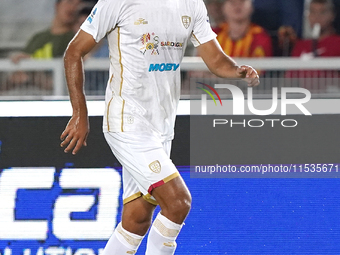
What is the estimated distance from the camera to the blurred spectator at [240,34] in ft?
21.7

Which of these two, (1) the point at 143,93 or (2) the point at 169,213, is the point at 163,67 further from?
(2) the point at 169,213

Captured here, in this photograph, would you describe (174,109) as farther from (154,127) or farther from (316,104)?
(316,104)

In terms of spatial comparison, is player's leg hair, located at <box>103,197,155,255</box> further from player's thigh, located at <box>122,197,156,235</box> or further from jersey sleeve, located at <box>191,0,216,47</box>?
jersey sleeve, located at <box>191,0,216,47</box>

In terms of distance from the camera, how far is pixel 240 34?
6.61 m

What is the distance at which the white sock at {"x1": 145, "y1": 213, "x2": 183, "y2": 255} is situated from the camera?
10.0 feet

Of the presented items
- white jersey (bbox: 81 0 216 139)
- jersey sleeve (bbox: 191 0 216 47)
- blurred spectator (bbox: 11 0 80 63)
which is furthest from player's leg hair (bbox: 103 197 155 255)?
blurred spectator (bbox: 11 0 80 63)

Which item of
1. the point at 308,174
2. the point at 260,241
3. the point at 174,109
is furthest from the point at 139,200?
the point at 308,174

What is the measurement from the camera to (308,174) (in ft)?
12.5

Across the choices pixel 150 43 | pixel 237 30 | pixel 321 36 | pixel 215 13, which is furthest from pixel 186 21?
pixel 321 36

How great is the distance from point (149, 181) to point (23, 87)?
3474 millimetres

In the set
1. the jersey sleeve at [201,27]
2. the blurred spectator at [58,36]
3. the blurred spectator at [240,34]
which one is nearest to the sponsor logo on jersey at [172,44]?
the jersey sleeve at [201,27]

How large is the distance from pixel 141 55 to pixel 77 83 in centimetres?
35

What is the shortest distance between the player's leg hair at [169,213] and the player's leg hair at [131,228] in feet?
0.69

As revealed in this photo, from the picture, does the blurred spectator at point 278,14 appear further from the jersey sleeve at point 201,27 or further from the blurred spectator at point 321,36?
the jersey sleeve at point 201,27
